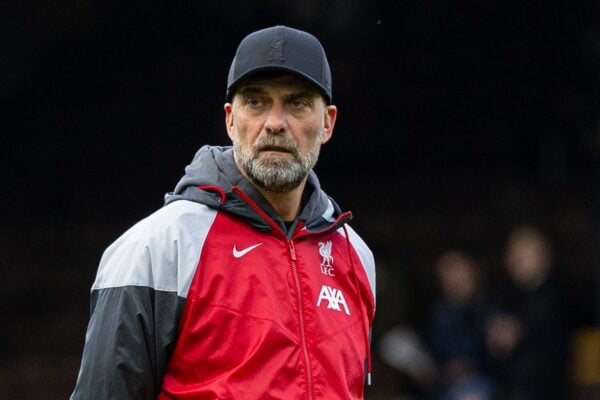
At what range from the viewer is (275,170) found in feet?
12.7

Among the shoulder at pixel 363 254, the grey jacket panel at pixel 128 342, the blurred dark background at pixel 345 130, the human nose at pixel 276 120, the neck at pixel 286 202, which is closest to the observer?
the grey jacket panel at pixel 128 342

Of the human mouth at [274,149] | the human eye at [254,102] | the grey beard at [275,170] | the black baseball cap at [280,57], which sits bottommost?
the grey beard at [275,170]

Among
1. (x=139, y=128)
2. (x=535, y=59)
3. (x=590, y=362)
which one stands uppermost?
(x=535, y=59)

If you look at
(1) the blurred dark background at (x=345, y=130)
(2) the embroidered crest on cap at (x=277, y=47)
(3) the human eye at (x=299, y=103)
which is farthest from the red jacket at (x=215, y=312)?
(1) the blurred dark background at (x=345, y=130)

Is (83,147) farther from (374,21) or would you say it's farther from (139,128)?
(374,21)

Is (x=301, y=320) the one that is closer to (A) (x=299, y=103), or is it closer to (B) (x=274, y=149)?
(B) (x=274, y=149)

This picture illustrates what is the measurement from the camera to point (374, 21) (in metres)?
11.7

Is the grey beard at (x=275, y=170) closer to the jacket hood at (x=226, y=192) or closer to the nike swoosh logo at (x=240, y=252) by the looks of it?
the jacket hood at (x=226, y=192)

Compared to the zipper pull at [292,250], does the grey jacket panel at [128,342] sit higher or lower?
lower

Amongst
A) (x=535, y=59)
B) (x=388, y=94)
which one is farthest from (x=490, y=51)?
(x=388, y=94)

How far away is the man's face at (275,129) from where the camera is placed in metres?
3.87

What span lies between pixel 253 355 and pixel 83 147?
9562 millimetres

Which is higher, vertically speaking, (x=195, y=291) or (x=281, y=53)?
(x=281, y=53)

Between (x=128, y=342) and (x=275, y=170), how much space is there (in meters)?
0.65
